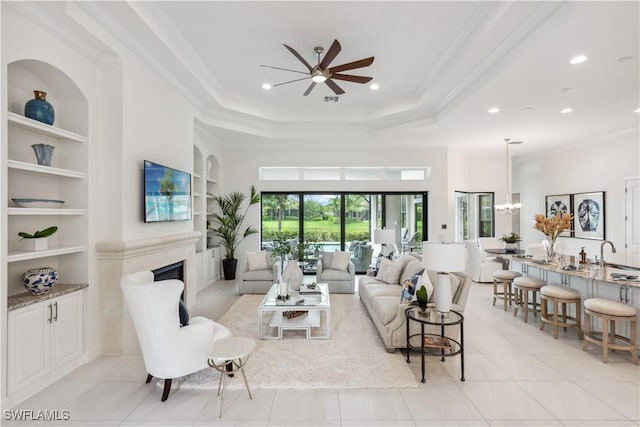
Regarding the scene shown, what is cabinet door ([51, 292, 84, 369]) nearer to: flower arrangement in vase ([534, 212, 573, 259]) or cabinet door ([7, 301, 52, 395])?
cabinet door ([7, 301, 52, 395])

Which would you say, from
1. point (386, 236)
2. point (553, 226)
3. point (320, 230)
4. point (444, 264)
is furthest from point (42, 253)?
point (553, 226)

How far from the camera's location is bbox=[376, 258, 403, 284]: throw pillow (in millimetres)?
4727

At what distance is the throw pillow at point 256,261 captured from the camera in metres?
5.90

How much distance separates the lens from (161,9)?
3104 mm

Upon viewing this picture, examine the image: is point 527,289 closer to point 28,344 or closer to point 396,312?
point 396,312

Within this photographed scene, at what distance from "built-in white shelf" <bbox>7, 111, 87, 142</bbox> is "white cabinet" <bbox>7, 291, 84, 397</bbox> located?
1.52 meters

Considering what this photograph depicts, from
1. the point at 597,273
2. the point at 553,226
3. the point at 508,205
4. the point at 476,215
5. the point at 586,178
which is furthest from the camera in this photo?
the point at 476,215

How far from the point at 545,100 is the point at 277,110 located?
4489 mm

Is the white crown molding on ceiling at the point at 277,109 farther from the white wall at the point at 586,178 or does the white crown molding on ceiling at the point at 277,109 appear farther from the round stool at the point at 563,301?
the white wall at the point at 586,178

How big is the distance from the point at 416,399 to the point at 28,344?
3.21 meters

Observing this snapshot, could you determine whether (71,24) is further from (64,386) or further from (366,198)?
(366,198)

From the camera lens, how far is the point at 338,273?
19.2 ft

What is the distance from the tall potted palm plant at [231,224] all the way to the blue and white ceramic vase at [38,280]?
13.6ft

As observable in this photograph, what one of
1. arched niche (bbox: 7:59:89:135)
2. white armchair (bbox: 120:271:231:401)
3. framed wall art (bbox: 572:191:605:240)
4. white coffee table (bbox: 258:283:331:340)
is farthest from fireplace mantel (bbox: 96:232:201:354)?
framed wall art (bbox: 572:191:605:240)
